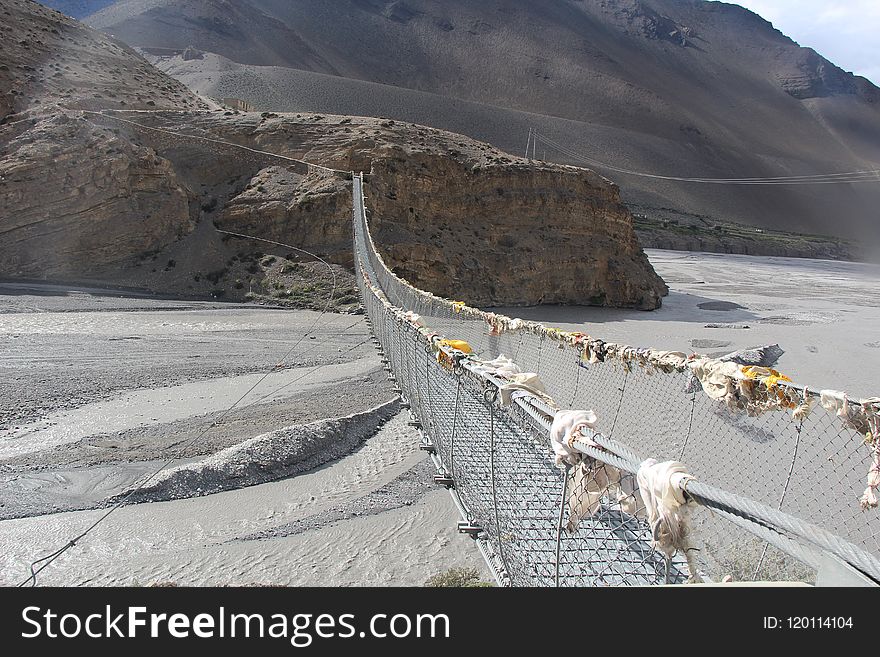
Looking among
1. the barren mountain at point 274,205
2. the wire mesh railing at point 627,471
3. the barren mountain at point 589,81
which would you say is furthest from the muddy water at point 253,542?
the barren mountain at point 589,81

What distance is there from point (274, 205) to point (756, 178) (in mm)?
100580

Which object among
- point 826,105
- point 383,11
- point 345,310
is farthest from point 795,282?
point 826,105

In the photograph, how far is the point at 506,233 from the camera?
63.1 ft

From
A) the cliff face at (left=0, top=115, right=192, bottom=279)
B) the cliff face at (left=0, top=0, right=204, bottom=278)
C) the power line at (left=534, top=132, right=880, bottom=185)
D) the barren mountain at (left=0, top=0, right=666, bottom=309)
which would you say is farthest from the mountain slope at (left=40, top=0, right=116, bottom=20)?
the cliff face at (left=0, top=115, right=192, bottom=279)

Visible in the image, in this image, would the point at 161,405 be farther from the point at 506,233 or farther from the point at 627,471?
the point at 506,233

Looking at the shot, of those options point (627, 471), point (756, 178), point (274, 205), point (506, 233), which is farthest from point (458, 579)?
point (756, 178)

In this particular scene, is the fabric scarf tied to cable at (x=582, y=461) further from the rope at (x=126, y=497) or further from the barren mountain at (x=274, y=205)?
the barren mountain at (x=274, y=205)

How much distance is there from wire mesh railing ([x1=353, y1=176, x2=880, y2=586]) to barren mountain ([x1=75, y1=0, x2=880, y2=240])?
62.9 metres

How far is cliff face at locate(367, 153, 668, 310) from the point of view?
58.2 ft

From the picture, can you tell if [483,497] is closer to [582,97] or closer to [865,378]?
[865,378]

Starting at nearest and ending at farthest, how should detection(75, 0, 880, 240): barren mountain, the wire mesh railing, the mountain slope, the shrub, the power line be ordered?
1. the wire mesh railing
2. the shrub
3. detection(75, 0, 880, 240): barren mountain
4. the power line
5. the mountain slope

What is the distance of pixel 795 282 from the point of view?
116 feet

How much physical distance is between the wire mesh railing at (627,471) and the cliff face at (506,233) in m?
10.3

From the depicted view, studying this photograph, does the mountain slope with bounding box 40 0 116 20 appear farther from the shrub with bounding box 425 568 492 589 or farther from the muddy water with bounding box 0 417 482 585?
the shrub with bounding box 425 568 492 589
